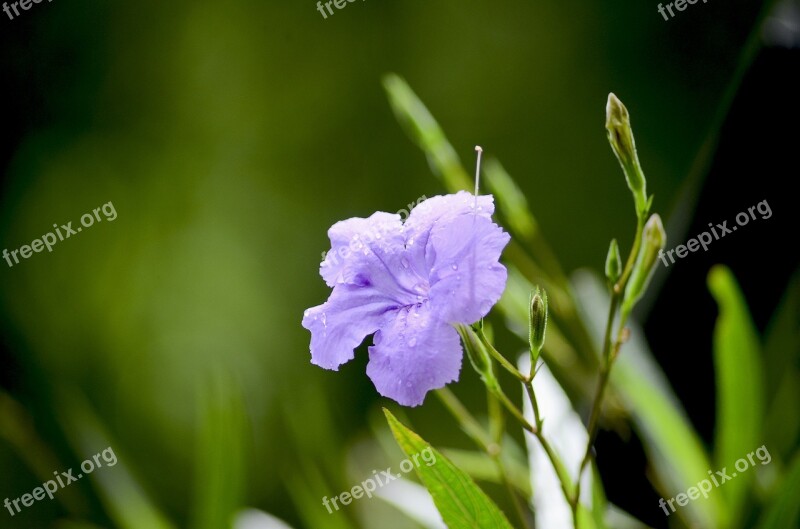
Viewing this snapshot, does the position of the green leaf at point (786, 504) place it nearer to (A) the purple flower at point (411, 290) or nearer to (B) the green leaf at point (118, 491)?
(A) the purple flower at point (411, 290)

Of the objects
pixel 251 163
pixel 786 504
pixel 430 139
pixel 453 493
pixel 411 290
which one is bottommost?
pixel 786 504

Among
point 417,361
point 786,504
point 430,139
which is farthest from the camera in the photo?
point 430,139

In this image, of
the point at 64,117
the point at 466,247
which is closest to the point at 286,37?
the point at 64,117

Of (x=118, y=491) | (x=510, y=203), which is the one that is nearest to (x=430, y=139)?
(x=510, y=203)

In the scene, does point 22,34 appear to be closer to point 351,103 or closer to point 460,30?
point 351,103

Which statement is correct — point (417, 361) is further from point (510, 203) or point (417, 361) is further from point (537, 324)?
point (510, 203)

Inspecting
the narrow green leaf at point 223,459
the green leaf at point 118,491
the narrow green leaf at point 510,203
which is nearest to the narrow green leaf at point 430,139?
the narrow green leaf at point 510,203
